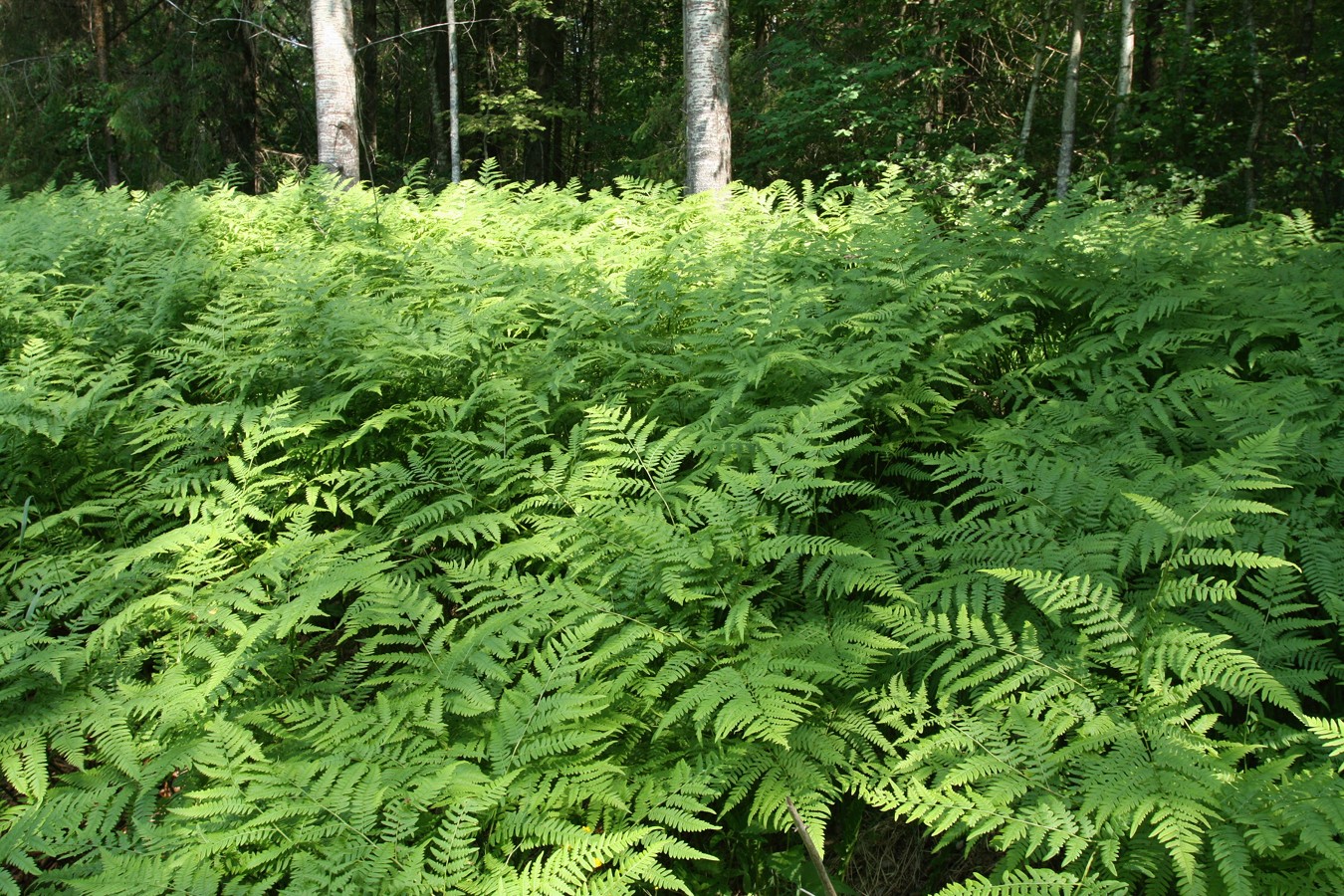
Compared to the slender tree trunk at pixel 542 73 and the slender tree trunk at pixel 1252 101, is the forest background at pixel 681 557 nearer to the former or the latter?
the slender tree trunk at pixel 1252 101

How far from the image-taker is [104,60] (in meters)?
13.8

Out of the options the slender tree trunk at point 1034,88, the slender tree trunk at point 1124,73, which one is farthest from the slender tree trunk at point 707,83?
the slender tree trunk at point 1124,73

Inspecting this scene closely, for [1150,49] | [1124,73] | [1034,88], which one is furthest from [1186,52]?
[1034,88]

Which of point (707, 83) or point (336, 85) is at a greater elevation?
point (336, 85)

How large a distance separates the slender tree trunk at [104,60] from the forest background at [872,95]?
0.25 feet

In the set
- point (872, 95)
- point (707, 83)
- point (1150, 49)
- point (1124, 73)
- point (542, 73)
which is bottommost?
point (707, 83)

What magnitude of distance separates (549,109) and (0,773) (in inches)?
626

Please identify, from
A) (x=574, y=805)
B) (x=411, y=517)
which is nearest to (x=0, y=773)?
(x=411, y=517)

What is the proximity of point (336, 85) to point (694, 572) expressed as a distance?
834 cm

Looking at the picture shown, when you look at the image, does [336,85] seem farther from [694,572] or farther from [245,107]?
[694,572]

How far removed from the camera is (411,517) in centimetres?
327

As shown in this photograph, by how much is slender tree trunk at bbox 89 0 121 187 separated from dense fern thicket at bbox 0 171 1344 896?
37.3 feet

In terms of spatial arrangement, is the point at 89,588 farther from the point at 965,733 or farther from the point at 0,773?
the point at 965,733

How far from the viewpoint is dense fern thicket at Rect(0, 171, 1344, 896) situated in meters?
2.20
